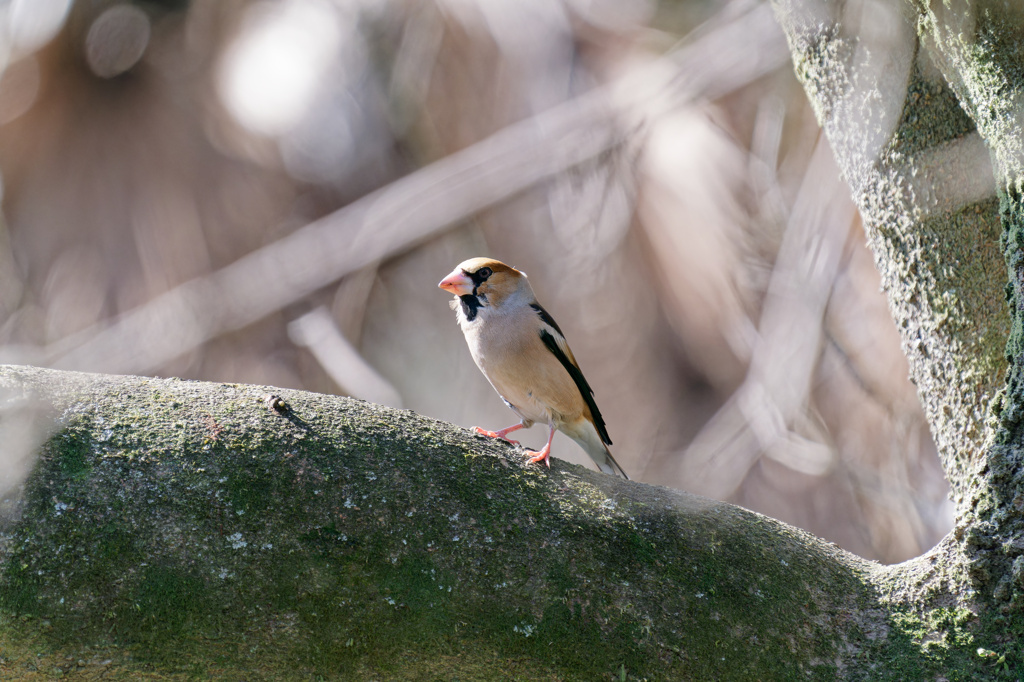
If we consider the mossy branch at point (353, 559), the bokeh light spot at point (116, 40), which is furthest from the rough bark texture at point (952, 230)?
the bokeh light spot at point (116, 40)

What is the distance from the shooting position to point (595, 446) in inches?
128

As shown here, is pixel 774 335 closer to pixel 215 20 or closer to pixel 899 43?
pixel 899 43

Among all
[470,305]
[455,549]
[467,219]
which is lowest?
[455,549]

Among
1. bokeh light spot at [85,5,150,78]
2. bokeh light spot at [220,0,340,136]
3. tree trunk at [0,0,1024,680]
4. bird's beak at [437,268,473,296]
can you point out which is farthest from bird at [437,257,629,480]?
bokeh light spot at [85,5,150,78]

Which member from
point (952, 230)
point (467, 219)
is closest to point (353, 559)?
point (952, 230)

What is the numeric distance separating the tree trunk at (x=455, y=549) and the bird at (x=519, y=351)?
1153mm

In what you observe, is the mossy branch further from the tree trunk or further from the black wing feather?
the black wing feather

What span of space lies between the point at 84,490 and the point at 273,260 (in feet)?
13.3

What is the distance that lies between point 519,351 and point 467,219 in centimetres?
241

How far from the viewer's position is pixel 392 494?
4.85 feet

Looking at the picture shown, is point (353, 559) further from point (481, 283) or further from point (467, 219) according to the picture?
point (467, 219)

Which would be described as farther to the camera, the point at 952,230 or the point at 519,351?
the point at 519,351

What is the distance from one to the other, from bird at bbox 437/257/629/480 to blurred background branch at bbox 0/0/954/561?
1.88 metres

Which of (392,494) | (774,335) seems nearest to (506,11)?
(774,335)
